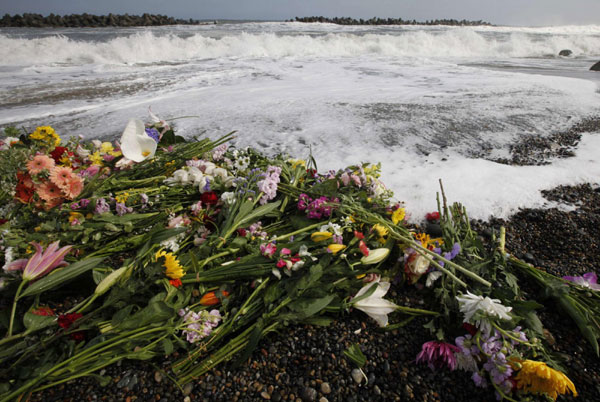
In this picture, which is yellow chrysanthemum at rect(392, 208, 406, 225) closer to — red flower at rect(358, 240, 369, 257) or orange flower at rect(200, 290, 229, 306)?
red flower at rect(358, 240, 369, 257)

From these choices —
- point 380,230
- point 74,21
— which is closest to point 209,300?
point 380,230

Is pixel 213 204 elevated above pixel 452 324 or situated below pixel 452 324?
above

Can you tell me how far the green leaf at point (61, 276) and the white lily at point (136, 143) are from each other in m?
0.75

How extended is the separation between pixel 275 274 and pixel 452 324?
757 millimetres

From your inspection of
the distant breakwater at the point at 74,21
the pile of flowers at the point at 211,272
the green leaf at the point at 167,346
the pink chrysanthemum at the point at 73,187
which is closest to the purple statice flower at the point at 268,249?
the pile of flowers at the point at 211,272

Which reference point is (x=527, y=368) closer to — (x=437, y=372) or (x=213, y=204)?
(x=437, y=372)

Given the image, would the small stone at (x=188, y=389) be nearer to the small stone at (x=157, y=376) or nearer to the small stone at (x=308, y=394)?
the small stone at (x=157, y=376)

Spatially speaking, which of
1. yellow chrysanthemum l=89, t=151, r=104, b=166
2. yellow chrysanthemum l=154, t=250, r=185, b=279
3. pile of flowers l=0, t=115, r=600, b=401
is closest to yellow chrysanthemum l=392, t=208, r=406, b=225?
pile of flowers l=0, t=115, r=600, b=401

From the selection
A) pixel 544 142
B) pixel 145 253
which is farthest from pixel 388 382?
pixel 544 142

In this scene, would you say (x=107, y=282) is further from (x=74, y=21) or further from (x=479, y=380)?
(x=74, y=21)

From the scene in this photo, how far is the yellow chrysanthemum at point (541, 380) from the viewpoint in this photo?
978 mm

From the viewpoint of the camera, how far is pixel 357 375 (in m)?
1.18

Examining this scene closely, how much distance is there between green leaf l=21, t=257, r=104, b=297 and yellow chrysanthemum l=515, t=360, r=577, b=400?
1.59 m

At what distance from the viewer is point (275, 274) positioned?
4.41 ft
